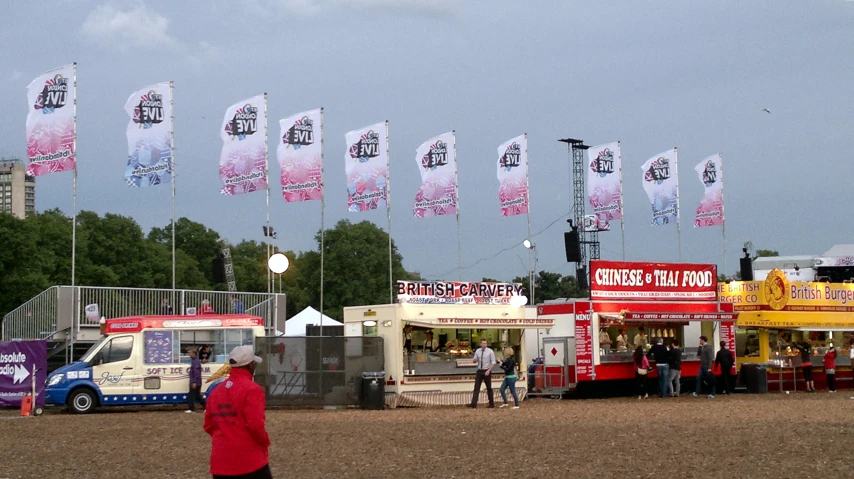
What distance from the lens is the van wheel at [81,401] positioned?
2406cm

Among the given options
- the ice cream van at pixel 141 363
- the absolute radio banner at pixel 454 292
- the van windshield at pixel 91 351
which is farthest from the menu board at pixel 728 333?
the van windshield at pixel 91 351

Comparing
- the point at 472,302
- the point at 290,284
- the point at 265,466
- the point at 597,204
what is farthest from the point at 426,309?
the point at 290,284

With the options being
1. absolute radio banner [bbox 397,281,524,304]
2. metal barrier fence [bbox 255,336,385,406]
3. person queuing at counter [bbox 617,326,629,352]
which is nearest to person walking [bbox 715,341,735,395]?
person queuing at counter [bbox 617,326,629,352]

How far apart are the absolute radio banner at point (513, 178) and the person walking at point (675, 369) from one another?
22.7ft

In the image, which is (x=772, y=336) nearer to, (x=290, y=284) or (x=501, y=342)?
(x=501, y=342)

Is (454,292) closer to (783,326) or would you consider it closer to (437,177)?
(437,177)

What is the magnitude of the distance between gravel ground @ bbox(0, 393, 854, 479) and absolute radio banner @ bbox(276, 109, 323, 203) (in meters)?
7.73

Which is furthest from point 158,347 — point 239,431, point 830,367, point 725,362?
point 830,367

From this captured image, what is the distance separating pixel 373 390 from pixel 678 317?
10036 millimetres

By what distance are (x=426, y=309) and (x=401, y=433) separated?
29.6 feet

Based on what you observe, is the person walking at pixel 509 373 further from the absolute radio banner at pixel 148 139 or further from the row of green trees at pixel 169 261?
the row of green trees at pixel 169 261

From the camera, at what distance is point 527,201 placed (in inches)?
1320

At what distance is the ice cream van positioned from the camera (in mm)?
24125

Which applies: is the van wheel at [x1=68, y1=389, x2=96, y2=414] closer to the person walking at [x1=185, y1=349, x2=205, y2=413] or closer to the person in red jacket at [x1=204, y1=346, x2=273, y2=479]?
the person walking at [x1=185, y1=349, x2=205, y2=413]
